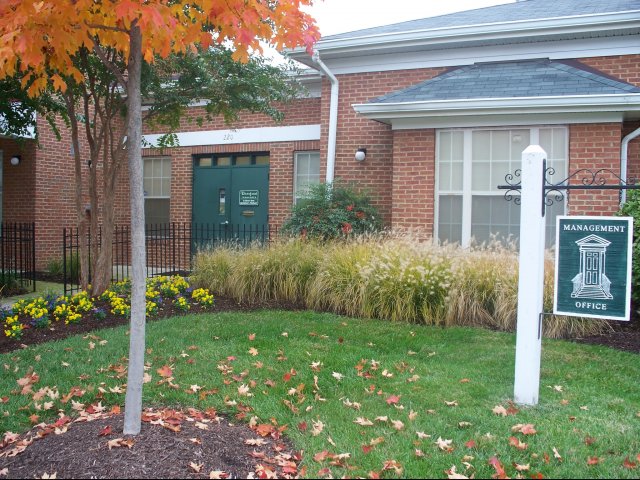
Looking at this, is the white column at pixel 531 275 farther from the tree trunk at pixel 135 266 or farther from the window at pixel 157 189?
the window at pixel 157 189

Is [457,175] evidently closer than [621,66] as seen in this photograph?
No

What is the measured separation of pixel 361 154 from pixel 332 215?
1.55m

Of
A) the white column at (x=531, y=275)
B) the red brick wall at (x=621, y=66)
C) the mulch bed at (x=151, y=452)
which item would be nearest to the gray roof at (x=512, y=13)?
the red brick wall at (x=621, y=66)

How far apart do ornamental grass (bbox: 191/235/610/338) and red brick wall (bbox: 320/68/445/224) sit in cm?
268

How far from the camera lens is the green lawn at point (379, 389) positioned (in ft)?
11.8

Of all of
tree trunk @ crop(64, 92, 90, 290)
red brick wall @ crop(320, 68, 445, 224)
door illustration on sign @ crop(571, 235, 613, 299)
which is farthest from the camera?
red brick wall @ crop(320, 68, 445, 224)

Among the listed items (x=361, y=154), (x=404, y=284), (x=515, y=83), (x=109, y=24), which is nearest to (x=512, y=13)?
(x=515, y=83)

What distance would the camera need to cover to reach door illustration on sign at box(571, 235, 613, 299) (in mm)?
4387

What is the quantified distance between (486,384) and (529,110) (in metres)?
5.15

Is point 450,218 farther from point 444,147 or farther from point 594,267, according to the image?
point 594,267

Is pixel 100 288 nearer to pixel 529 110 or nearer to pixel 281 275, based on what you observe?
pixel 281 275

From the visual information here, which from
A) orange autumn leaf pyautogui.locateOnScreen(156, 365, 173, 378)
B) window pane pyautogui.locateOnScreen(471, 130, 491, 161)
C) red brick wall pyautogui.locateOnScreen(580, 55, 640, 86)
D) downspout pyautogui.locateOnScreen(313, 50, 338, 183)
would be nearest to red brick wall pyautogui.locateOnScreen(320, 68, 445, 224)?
downspout pyautogui.locateOnScreen(313, 50, 338, 183)

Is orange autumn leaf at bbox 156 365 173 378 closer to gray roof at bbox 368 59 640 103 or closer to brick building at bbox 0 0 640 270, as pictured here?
brick building at bbox 0 0 640 270

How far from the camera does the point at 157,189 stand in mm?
14664
